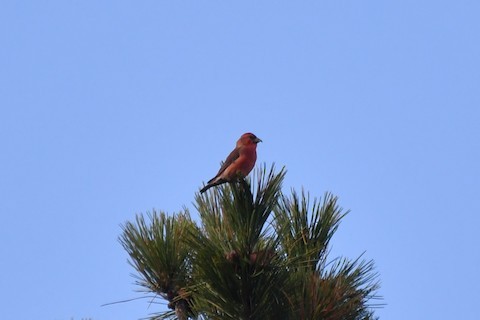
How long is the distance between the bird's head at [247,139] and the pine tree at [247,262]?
1.06 meters

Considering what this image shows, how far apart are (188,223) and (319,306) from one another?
1.08 metres

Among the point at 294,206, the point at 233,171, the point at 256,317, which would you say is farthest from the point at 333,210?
the point at 256,317

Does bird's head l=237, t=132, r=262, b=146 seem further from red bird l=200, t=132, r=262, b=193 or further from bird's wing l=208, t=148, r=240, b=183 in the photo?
bird's wing l=208, t=148, r=240, b=183

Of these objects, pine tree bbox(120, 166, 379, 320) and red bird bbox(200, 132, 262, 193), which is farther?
red bird bbox(200, 132, 262, 193)

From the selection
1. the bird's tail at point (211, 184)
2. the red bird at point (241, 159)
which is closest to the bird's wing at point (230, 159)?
the red bird at point (241, 159)

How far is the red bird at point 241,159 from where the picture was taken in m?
6.16

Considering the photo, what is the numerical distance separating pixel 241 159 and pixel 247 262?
1.83 m

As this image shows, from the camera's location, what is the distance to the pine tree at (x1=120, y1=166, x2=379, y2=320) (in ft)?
15.5

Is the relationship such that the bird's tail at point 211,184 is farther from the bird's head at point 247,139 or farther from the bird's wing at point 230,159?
the bird's head at point 247,139

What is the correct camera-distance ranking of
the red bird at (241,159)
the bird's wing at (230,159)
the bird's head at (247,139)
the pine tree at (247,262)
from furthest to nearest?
the bird's head at (247,139)
the bird's wing at (230,159)
the red bird at (241,159)
the pine tree at (247,262)

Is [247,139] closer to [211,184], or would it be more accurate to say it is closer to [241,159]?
[241,159]

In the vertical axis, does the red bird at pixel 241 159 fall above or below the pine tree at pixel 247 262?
above

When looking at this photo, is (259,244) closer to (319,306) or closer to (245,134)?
(319,306)

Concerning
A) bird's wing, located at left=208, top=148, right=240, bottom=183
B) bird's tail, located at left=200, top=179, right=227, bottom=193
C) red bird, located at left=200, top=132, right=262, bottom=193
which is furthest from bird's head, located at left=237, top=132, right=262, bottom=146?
bird's tail, located at left=200, top=179, right=227, bottom=193
